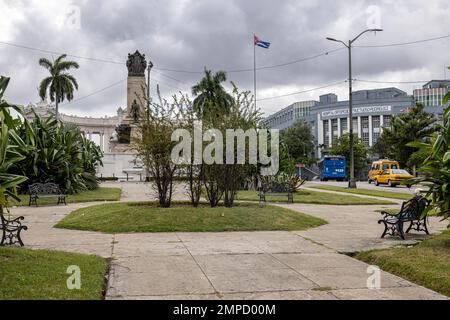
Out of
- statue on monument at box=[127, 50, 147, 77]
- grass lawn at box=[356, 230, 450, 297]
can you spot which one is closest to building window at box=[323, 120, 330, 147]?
statue on monument at box=[127, 50, 147, 77]

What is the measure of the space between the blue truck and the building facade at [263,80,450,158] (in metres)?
34.9

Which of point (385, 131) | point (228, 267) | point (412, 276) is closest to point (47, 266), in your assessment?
point (228, 267)

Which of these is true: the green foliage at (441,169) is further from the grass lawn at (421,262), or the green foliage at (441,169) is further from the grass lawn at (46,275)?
the grass lawn at (46,275)

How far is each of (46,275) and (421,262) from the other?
519cm

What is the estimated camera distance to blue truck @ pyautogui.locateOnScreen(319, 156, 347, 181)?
174 ft

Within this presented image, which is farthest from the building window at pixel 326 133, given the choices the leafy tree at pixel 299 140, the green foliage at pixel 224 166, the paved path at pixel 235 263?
the paved path at pixel 235 263

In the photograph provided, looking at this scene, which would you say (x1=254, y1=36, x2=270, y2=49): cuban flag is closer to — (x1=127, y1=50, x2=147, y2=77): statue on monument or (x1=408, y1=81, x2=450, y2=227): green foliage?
(x1=127, y1=50, x2=147, y2=77): statue on monument

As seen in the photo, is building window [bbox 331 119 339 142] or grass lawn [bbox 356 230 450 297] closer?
grass lawn [bbox 356 230 450 297]

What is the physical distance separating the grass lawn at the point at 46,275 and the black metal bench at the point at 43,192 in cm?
1143

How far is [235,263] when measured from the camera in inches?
283

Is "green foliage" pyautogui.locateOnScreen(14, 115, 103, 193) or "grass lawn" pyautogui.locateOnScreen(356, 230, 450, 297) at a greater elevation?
"green foliage" pyautogui.locateOnScreen(14, 115, 103, 193)

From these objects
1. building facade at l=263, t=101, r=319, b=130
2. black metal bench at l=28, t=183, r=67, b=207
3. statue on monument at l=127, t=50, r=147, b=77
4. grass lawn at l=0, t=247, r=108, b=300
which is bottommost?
grass lawn at l=0, t=247, r=108, b=300

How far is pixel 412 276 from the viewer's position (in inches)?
251
